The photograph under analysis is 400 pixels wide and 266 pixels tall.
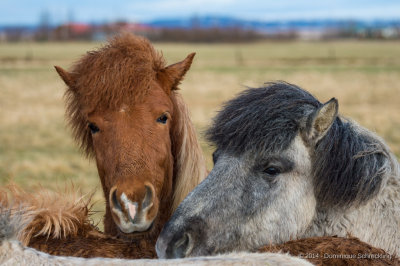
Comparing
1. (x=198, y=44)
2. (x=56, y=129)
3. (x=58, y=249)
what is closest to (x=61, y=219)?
(x=58, y=249)

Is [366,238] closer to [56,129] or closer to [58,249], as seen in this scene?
[58,249]

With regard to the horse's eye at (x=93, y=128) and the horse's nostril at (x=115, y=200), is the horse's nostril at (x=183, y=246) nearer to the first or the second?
the horse's nostril at (x=115, y=200)

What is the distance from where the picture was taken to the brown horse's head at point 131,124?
3.17 m

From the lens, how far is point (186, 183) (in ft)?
13.1

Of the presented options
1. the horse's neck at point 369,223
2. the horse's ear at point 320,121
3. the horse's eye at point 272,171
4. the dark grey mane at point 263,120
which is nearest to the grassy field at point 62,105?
the dark grey mane at point 263,120

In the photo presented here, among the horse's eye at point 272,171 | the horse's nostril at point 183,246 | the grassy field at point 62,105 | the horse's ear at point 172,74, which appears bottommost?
the grassy field at point 62,105

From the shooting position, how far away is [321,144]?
124 inches

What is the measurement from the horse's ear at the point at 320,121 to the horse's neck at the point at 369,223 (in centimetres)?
48

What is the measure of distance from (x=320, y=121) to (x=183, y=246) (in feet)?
3.70

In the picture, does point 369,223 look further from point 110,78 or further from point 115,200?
point 110,78

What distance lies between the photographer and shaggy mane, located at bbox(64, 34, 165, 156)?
3.51 meters

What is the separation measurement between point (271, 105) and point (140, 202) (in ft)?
3.42

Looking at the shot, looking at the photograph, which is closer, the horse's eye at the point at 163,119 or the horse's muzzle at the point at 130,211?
the horse's muzzle at the point at 130,211

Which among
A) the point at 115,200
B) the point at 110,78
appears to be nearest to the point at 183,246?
the point at 115,200
